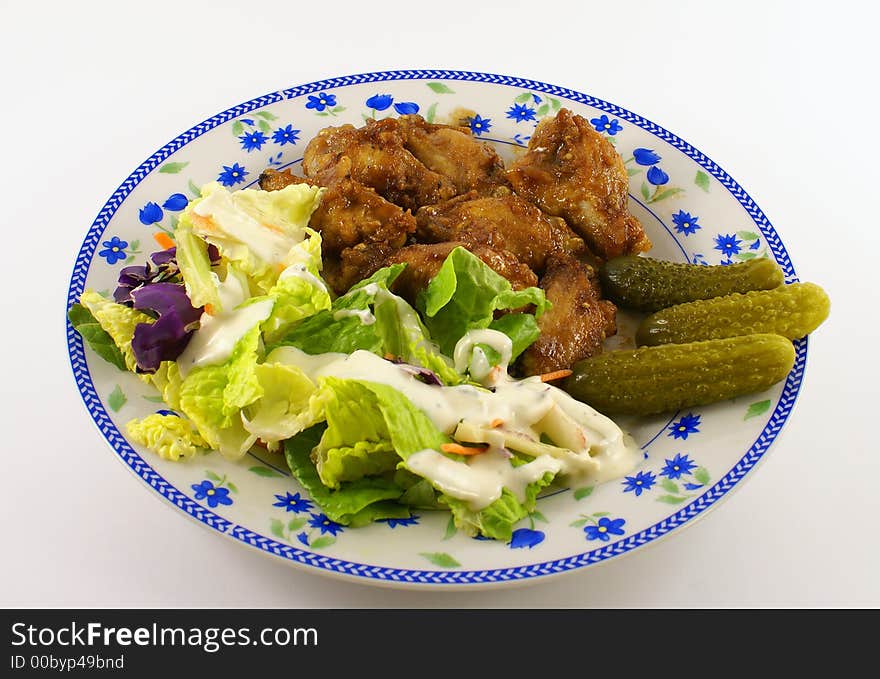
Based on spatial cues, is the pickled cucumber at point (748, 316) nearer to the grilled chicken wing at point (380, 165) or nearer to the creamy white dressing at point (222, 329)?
the grilled chicken wing at point (380, 165)

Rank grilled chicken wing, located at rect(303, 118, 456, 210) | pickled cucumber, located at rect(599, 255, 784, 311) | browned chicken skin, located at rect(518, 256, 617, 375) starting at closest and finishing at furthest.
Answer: browned chicken skin, located at rect(518, 256, 617, 375)
pickled cucumber, located at rect(599, 255, 784, 311)
grilled chicken wing, located at rect(303, 118, 456, 210)

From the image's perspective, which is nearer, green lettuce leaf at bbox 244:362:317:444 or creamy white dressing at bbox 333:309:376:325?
green lettuce leaf at bbox 244:362:317:444

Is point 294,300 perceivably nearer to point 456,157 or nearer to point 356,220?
point 356,220

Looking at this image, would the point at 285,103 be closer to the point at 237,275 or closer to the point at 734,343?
the point at 237,275

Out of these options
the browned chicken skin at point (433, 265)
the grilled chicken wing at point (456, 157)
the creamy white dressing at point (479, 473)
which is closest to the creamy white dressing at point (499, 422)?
the creamy white dressing at point (479, 473)

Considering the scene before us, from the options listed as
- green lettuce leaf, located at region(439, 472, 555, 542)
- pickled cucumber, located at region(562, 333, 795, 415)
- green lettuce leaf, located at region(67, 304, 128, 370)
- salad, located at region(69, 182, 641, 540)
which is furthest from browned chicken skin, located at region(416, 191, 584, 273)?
green lettuce leaf, located at region(67, 304, 128, 370)

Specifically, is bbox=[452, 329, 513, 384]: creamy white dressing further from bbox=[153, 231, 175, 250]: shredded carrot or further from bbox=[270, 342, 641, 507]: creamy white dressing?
bbox=[153, 231, 175, 250]: shredded carrot

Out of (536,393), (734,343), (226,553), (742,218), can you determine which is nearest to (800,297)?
(734,343)
